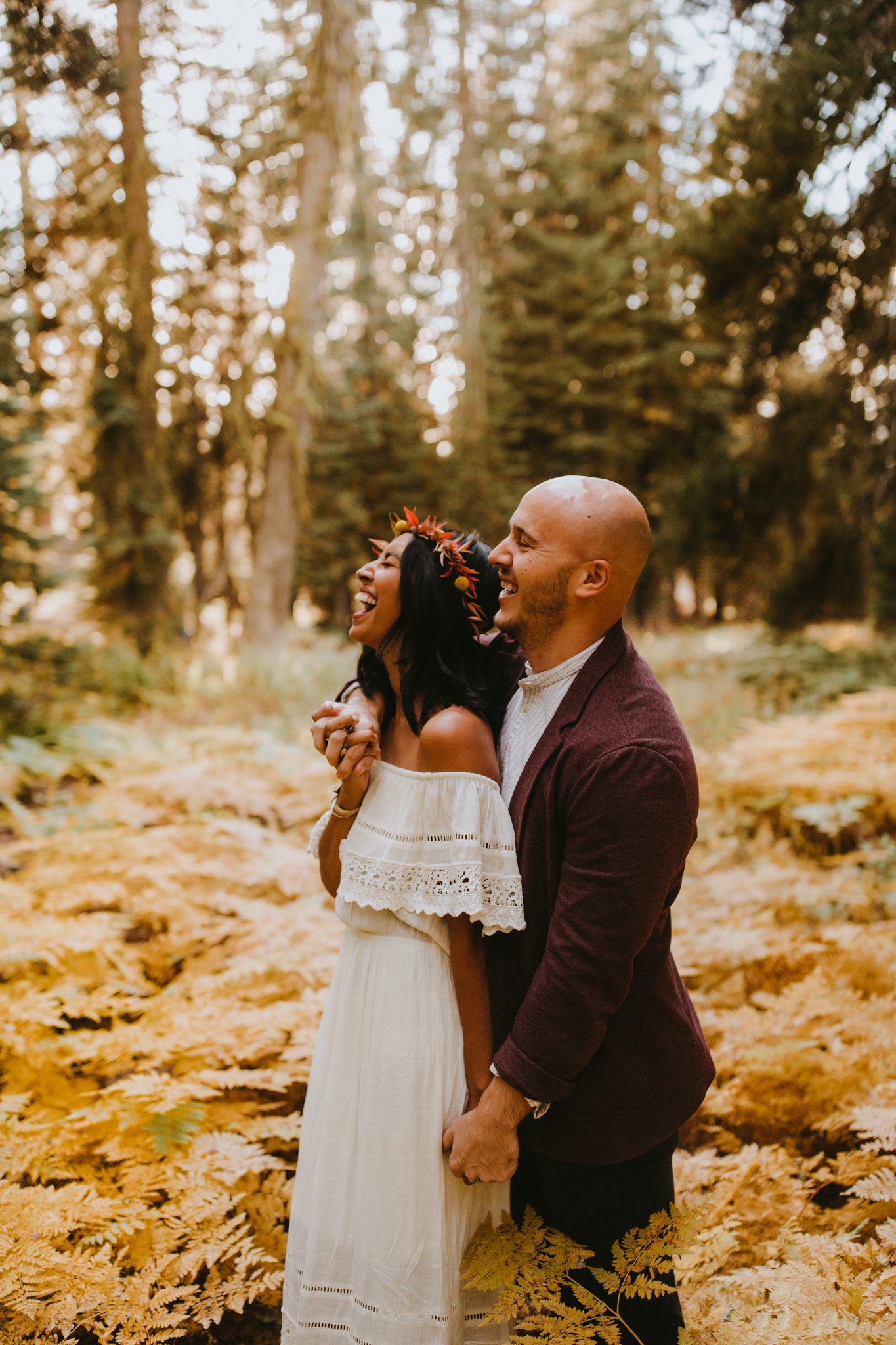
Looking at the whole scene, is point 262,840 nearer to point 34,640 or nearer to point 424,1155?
point 424,1155

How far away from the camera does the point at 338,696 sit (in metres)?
2.23

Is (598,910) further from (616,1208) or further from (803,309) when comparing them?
(803,309)

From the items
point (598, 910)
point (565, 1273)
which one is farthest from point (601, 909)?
point (565, 1273)

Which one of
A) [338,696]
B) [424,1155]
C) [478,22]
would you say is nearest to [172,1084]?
[424,1155]

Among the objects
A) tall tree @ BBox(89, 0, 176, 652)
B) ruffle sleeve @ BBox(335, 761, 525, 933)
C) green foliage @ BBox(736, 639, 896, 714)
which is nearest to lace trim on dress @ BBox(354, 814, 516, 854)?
ruffle sleeve @ BBox(335, 761, 525, 933)

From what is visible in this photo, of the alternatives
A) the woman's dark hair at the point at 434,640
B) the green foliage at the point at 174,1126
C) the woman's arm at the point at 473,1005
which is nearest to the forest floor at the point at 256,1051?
the green foliage at the point at 174,1126

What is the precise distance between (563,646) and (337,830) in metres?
0.76

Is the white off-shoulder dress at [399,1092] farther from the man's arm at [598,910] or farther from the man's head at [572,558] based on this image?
the man's head at [572,558]

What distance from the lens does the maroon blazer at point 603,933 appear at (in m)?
1.57

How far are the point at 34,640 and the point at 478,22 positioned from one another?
18.2m

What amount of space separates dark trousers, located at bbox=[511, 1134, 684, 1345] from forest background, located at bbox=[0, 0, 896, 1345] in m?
0.15

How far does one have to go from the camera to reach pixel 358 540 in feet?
66.4

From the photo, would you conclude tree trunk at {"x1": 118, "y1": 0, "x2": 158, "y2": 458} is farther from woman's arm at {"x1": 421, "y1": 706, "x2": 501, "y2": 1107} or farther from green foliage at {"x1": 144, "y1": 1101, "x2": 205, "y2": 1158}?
woman's arm at {"x1": 421, "y1": 706, "x2": 501, "y2": 1107}

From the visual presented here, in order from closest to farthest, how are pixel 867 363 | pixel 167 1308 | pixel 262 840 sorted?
pixel 167 1308, pixel 262 840, pixel 867 363
